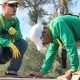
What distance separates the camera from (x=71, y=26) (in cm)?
541

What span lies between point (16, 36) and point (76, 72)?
5.53ft

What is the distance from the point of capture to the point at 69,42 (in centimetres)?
514

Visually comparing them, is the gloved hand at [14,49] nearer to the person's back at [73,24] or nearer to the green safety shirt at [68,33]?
the green safety shirt at [68,33]

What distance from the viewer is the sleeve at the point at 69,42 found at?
5074 millimetres

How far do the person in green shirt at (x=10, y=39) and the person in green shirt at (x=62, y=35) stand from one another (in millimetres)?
936

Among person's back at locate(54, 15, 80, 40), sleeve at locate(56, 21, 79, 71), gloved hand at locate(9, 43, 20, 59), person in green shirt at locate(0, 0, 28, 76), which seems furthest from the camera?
person in green shirt at locate(0, 0, 28, 76)

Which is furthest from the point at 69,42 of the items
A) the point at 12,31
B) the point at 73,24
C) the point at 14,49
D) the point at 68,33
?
the point at 12,31

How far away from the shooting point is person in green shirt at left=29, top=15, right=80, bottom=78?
511 centimetres

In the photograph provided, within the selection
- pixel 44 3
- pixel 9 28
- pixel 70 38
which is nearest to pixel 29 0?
pixel 44 3

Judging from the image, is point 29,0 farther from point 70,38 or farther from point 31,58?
point 70,38

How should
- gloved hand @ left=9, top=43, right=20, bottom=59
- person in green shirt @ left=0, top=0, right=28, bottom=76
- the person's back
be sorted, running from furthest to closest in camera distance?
person in green shirt @ left=0, top=0, right=28, bottom=76 < gloved hand @ left=9, top=43, right=20, bottom=59 < the person's back

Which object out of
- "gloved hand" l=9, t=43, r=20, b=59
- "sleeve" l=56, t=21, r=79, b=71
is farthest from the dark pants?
"sleeve" l=56, t=21, r=79, b=71

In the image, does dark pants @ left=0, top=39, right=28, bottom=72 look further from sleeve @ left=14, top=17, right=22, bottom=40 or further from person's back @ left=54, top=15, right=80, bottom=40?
person's back @ left=54, top=15, right=80, bottom=40

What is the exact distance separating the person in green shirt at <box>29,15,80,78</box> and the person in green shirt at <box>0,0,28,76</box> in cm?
A: 94
